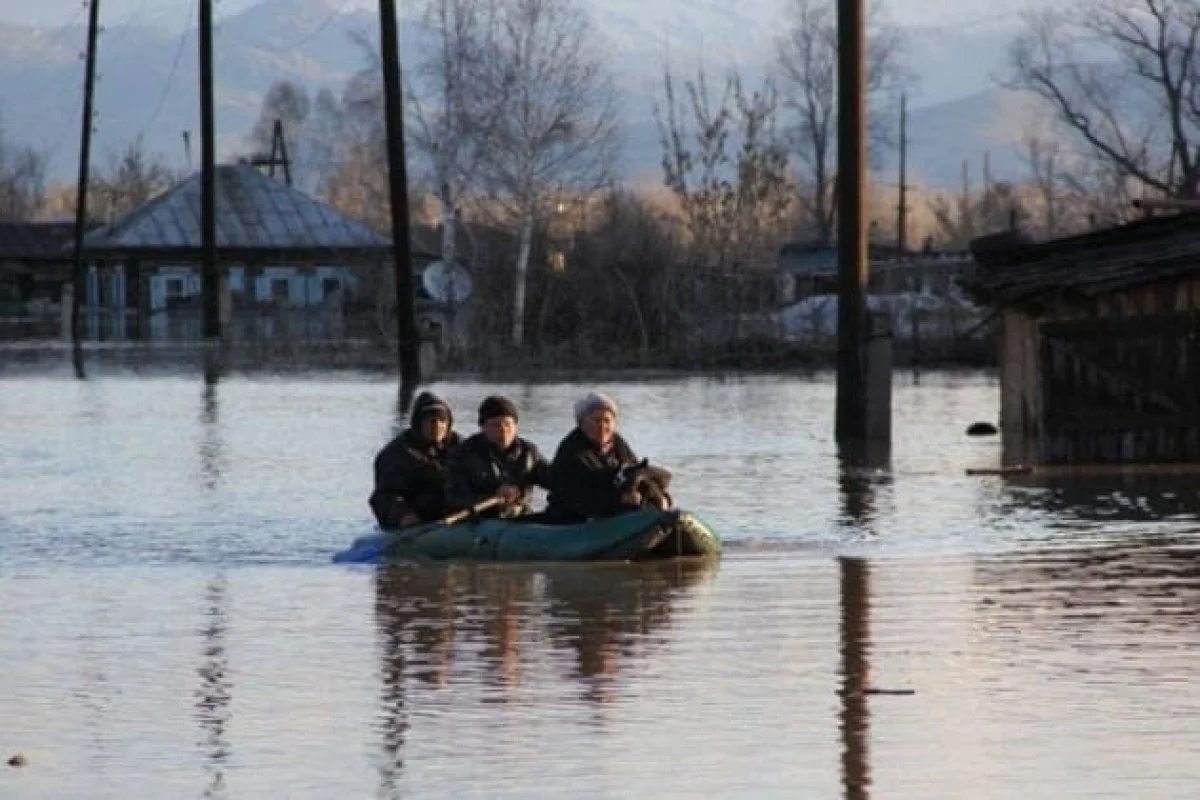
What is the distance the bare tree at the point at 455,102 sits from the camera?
88.9 m

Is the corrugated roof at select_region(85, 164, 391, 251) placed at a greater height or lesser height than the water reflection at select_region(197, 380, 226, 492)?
greater

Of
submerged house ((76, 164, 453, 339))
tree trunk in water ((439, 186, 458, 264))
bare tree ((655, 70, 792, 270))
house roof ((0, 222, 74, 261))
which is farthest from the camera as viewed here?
house roof ((0, 222, 74, 261))

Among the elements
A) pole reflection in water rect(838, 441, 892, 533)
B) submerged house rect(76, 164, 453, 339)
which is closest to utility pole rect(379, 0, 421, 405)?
pole reflection in water rect(838, 441, 892, 533)

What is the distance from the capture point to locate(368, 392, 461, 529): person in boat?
22141mm

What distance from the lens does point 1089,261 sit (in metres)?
31.4

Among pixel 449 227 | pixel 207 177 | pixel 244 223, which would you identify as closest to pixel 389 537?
pixel 207 177

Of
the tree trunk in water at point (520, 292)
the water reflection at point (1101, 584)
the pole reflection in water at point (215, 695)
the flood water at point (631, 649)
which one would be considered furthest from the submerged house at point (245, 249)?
the pole reflection in water at point (215, 695)

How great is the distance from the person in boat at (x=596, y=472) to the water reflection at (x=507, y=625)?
1.64 feet

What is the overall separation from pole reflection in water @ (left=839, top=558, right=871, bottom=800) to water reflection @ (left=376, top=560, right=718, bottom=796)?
941mm

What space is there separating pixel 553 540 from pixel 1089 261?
1174cm

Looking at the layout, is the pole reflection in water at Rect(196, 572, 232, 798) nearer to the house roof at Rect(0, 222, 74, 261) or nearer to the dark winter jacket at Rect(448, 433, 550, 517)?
the dark winter jacket at Rect(448, 433, 550, 517)

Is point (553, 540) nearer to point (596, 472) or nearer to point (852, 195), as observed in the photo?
point (596, 472)

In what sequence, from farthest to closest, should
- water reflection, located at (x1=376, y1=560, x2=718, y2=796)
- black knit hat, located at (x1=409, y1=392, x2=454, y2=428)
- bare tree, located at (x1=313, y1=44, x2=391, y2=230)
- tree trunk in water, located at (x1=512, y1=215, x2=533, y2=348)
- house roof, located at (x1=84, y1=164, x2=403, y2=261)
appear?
bare tree, located at (x1=313, y1=44, x2=391, y2=230) < house roof, located at (x1=84, y1=164, x2=403, y2=261) < tree trunk in water, located at (x1=512, y1=215, x2=533, y2=348) < black knit hat, located at (x1=409, y1=392, x2=454, y2=428) < water reflection, located at (x1=376, y1=560, x2=718, y2=796)

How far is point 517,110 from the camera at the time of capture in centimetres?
9056
